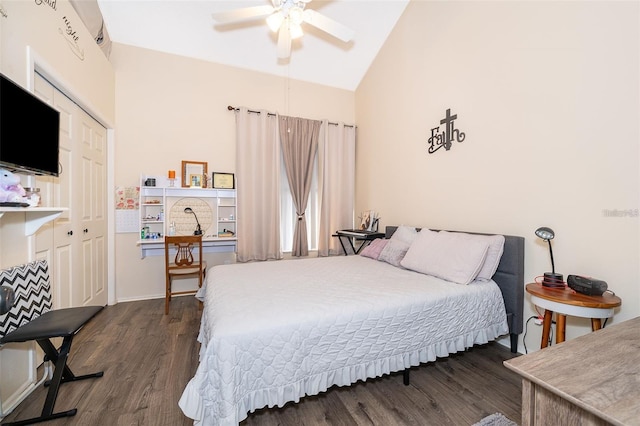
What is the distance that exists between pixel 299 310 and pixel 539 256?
1.88 m

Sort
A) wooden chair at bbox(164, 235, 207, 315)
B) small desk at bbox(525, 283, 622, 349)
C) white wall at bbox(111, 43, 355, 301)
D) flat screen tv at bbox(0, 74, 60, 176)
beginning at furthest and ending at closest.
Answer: white wall at bbox(111, 43, 355, 301) → wooden chair at bbox(164, 235, 207, 315) → small desk at bbox(525, 283, 622, 349) → flat screen tv at bbox(0, 74, 60, 176)

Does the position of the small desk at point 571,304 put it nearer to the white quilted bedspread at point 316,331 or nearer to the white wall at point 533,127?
the white wall at point 533,127

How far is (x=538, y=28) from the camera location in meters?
1.99

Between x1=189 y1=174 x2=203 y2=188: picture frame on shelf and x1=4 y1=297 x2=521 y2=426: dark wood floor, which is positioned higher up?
x1=189 y1=174 x2=203 y2=188: picture frame on shelf

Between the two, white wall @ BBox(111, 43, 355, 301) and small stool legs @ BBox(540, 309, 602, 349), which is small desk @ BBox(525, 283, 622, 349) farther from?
white wall @ BBox(111, 43, 355, 301)

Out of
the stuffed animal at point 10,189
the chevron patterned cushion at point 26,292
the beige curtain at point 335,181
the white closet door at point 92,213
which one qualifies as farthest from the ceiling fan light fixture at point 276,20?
the chevron patterned cushion at point 26,292

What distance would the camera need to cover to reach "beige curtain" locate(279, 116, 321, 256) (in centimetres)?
396

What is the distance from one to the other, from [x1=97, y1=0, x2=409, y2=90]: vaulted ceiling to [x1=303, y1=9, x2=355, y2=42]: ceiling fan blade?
0.76 meters

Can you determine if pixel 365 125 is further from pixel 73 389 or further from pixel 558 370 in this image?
pixel 73 389

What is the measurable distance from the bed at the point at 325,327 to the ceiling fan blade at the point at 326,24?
2342 millimetres

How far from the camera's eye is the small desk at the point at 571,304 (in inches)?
56.9

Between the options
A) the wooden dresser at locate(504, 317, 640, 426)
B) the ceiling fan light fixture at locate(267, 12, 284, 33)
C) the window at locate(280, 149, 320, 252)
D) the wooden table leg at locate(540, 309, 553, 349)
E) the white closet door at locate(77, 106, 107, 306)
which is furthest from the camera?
the window at locate(280, 149, 320, 252)

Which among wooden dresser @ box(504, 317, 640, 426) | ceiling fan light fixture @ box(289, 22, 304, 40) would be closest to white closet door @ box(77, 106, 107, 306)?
ceiling fan light fixture @ box(289, 22, 304, 40)

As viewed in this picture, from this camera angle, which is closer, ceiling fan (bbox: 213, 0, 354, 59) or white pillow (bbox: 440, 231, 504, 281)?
white pillow (bbox: 440, 231, 504, 281)
